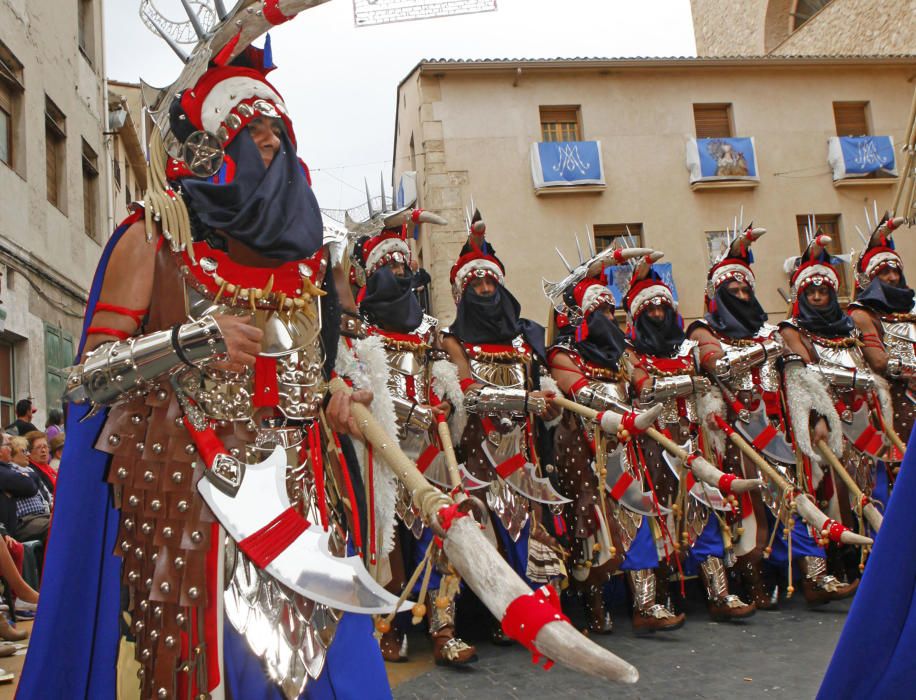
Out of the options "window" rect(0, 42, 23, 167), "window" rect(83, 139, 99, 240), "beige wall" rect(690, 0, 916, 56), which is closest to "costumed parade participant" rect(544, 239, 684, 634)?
"window" rect(0, 42, 23, 167)

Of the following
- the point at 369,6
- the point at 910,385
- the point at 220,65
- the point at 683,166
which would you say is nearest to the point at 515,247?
the point at 683,166

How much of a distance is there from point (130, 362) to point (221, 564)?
0.56 m

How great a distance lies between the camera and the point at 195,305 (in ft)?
7.73

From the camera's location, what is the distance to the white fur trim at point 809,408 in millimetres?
5965

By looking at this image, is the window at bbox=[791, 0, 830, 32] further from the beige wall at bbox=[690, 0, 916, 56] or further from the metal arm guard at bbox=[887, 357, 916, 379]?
the metal arm guard at bbox=[887, 357, 916, 379]

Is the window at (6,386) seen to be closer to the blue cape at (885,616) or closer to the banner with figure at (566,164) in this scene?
the banner with figure at (566,164)

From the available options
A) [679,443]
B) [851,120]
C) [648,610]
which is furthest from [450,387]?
[851,120]

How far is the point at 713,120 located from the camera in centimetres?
1825

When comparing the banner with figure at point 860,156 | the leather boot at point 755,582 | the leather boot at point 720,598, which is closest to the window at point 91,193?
the leather boot at point 720,598

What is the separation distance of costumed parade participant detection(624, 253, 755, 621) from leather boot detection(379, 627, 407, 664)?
5.87ft

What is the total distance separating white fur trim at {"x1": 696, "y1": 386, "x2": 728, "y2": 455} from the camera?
19.1ft

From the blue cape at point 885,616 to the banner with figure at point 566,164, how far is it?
49.0 ft

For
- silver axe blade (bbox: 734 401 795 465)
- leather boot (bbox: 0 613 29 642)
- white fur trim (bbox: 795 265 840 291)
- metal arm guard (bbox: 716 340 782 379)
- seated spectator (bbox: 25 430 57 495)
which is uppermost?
white fur trim (bbox: 795 265 840 291)

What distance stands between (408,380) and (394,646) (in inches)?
58.2
